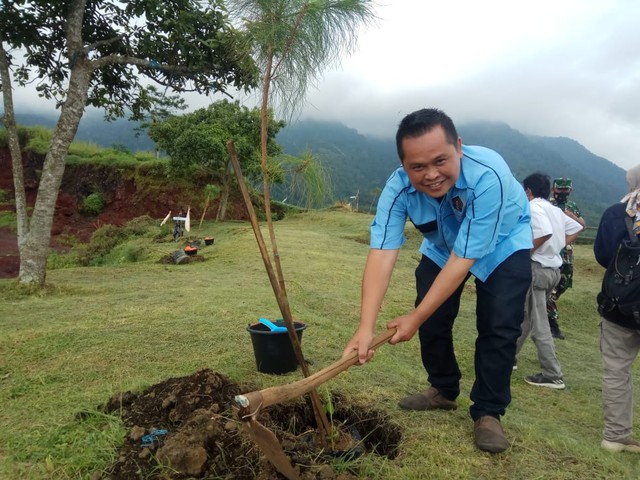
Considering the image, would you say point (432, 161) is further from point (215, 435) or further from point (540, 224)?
point (540, 224)

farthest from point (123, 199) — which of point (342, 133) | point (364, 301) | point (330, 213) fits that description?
point (342, 133)

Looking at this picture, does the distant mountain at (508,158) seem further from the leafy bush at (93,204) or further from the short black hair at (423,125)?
the short black hair at (423,125)

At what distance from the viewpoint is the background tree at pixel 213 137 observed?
15.7 meters

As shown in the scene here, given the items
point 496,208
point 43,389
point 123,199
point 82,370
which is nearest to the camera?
point 496,208

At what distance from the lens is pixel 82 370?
317cm

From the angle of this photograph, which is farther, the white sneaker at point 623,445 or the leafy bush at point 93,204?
the leafy bush at point 93,204

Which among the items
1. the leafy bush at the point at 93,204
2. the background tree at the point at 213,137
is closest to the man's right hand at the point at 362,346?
the background tree at the point at 213,137

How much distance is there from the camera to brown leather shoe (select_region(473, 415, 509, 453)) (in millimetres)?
2211

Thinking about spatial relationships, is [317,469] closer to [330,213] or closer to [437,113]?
[437,113]

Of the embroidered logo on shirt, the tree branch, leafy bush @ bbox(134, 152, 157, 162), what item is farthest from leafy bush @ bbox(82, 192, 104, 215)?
the embroidered logo on shirt

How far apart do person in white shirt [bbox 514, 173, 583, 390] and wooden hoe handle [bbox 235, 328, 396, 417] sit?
237 cm

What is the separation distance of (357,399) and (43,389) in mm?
1788

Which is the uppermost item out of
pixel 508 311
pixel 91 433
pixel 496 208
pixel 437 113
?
pixel 437 113

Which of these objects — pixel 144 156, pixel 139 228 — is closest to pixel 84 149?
pixel 144 156
